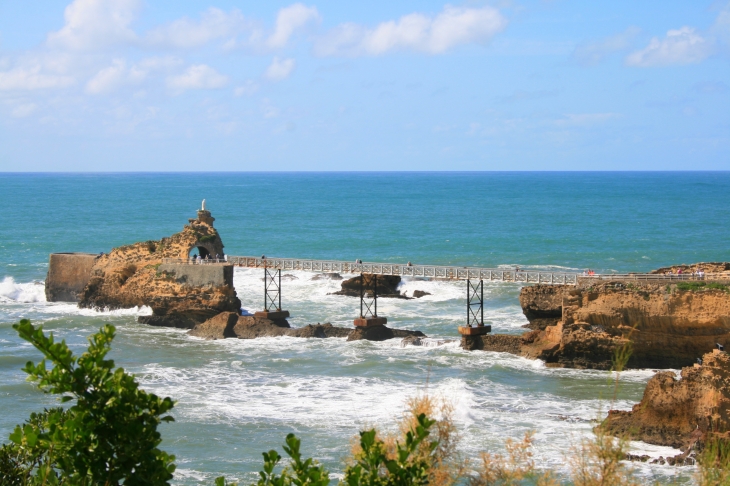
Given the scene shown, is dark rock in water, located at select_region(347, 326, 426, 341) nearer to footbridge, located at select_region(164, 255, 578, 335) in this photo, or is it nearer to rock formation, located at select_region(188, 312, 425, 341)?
rock formation, located at select_region(188, 312, 425, 341)

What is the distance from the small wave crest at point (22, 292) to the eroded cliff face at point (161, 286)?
23.8 feet

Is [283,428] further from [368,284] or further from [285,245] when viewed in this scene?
[285,245]

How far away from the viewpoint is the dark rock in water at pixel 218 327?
43.5 meters

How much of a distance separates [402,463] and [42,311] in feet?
156

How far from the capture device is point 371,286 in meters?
57.0

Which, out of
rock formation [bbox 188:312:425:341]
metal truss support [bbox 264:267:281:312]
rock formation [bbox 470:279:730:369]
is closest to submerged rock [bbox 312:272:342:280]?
metal truss support [bbox 264:267:281:312]

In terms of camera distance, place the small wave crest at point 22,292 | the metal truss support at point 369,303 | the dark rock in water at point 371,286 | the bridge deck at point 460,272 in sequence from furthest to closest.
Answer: the small wave crest at point 22,292 → the dark rock in water at point 371,286 → the metal truss support at point 369,303 → the bridge deck at point 460,272

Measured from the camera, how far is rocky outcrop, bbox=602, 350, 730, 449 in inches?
966

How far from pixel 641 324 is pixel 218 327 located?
62.7ft

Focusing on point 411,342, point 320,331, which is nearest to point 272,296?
point 320,331

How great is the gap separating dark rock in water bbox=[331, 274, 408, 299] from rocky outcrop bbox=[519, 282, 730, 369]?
69.2ft

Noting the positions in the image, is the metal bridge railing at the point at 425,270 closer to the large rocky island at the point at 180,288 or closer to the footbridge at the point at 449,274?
the footbridge at the point at 449,274

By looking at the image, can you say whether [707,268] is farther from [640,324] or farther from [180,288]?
[180,288]

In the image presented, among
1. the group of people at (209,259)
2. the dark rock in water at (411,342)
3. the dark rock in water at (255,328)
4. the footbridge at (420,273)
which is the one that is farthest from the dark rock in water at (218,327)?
the dark rock in water at (411,342)
